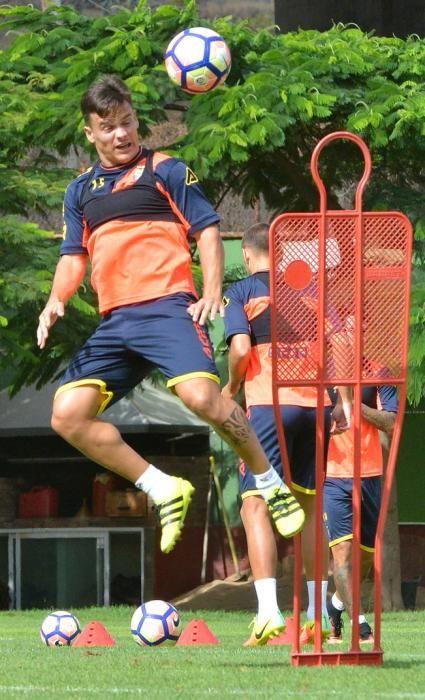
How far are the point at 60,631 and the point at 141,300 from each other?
268 centimetres

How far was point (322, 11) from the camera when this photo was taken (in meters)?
24.4

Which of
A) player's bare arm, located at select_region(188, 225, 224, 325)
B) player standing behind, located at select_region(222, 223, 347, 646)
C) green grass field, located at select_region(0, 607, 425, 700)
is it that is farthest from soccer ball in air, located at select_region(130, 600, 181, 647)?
player's bare arm, located at select_region(188, 225, 224, 325)

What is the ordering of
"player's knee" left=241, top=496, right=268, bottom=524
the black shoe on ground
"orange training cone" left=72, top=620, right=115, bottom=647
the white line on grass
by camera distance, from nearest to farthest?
1. the white line on grass
2. "player's knee" left=241, top=496, right=268, bottom=524
3. "orange training cone" left=72, top=620, right=115, bottom=647
4. the black shoe on ground

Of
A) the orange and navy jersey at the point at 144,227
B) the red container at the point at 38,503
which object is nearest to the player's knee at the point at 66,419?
the orange and navy jersey at the point at 144,227

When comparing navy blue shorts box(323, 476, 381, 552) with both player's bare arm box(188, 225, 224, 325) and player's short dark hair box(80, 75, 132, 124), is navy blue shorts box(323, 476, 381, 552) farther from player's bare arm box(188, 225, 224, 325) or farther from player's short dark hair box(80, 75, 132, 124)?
→ player's short dark hair box(80, 75, 132, 124)

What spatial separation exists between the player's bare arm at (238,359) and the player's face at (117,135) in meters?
1.55

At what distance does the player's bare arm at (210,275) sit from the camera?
21.9 feet

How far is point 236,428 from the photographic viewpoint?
6707mm

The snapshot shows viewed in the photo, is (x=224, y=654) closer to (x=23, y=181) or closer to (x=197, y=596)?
(x=23, y=181)

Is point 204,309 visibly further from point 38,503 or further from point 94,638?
point 38,503

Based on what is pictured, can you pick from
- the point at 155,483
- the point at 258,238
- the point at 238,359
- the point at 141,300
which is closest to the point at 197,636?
the point at 238,359

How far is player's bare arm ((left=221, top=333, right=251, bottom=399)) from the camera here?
821 cm

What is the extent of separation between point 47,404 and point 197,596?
10.8 ft

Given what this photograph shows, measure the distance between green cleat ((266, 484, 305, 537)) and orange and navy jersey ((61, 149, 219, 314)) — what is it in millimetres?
953
